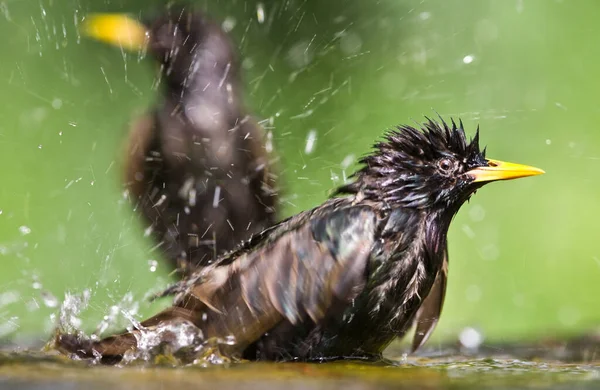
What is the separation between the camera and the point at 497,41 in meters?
6.38

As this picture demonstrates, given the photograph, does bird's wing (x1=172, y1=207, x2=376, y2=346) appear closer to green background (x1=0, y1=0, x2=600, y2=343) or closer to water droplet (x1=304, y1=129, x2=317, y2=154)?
green background (x1=0, y1=0, x2=600, y2=343)

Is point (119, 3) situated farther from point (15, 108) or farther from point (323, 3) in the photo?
point (323, 3)

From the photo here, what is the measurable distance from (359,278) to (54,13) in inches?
153

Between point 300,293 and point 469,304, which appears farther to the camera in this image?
point 469,304

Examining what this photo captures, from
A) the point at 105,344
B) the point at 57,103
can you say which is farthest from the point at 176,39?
the point at 105,344

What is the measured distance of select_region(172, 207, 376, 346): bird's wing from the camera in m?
3.12

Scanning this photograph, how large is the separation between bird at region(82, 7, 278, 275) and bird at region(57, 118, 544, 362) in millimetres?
1127

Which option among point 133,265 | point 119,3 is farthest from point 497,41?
point 133,265

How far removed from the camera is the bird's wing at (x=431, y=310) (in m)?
3.69

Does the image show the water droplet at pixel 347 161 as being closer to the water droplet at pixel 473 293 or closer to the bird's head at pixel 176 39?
the bird's head at pixel 176 39

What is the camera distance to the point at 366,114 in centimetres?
588

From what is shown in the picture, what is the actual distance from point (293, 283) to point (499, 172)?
3.11 ft

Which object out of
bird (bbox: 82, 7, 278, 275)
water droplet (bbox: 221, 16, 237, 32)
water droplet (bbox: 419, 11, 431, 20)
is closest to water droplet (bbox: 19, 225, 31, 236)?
bird (bbox: 82, 7, 278, 275)

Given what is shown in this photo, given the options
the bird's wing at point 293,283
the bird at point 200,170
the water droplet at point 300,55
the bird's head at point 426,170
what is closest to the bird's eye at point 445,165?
the bird's head at point 426,170
